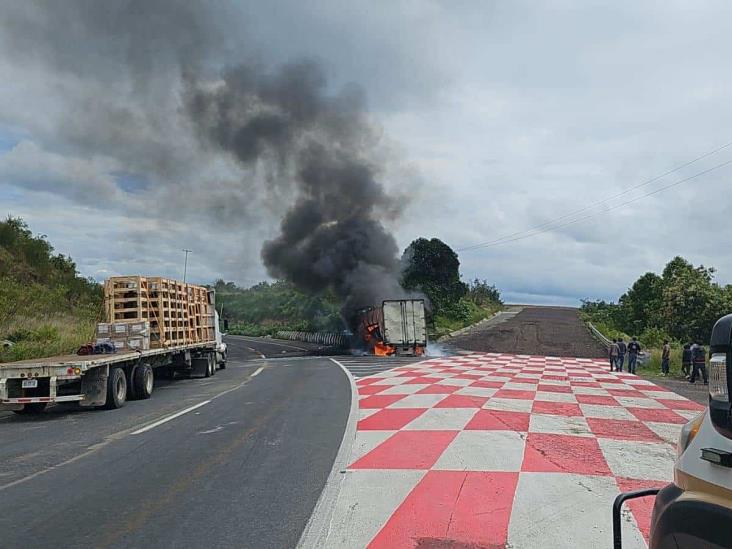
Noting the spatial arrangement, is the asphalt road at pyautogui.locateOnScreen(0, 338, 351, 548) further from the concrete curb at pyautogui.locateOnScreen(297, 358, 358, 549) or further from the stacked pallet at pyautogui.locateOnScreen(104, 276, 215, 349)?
the stacked pallet at pyautogui.locateOnScreen(104, 276, 215, 349)

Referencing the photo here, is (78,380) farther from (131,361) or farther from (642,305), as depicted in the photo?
(642,305)

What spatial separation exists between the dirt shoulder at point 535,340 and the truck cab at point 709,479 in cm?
2680

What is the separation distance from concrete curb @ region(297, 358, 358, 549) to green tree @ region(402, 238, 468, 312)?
117 feet

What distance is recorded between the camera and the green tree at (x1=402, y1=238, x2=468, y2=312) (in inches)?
1736

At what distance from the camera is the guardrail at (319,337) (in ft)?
119

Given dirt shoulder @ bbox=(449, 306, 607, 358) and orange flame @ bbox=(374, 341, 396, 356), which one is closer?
orange flame @ bbox=(374, 341, 396, 356)

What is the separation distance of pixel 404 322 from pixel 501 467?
71.7ft

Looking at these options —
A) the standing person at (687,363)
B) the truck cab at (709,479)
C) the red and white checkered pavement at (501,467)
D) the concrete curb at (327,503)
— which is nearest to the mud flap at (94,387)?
the red and white checkered pavement at (501,467)

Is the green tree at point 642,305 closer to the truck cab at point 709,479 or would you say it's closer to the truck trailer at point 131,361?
the truck trailer at point 131,361

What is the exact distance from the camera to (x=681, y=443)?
236cm

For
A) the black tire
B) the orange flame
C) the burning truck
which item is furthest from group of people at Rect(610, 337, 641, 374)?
the black tire

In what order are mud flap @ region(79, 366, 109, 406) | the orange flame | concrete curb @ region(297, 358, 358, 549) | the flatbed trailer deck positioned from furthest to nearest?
the orange flame < mud flap @ region(79, 366, 109, 406) < the flatbed trailer deck < concrete curb @ region(297, 358, 358, 549)

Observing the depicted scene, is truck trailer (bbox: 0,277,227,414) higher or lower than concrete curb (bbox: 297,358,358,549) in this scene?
higher

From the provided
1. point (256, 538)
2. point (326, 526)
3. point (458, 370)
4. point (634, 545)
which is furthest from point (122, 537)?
point (458, 370)
